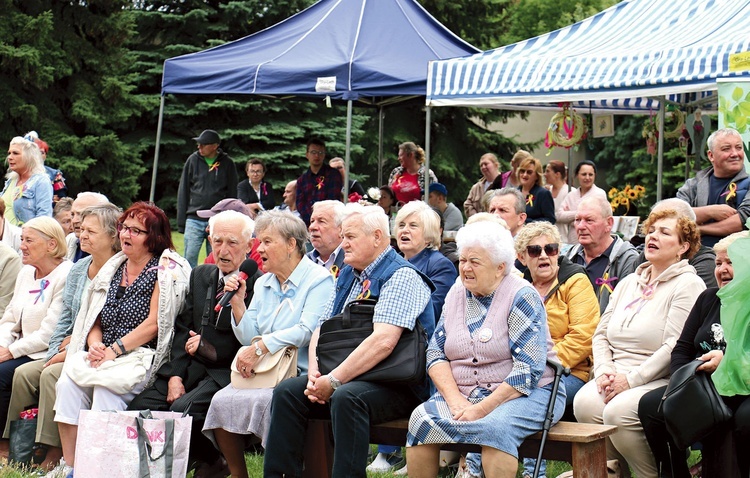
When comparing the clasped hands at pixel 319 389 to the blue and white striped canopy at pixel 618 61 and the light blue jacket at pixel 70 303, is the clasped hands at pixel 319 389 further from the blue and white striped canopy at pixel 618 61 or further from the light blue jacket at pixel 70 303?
the blue and white striped canopy at pixel 618 61

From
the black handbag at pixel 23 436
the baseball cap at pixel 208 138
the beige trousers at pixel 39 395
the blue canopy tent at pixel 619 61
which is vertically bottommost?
the black handbag at pixel 23 436

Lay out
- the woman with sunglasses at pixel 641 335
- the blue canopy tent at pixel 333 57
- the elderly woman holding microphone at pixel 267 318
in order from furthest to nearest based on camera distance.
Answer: the blue canopy tent at pixel 333 57, the elderly woman holding microphone at pixel 267 318, the woman with sunglasses at pixel 641 335

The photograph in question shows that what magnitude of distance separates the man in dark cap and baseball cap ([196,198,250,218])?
0.74 feet

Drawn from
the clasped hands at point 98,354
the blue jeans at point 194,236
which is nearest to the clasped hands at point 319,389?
the clasped hands at point 98,354

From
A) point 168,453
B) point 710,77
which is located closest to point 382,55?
point 710,77

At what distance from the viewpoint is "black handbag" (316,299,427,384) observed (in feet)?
15.8

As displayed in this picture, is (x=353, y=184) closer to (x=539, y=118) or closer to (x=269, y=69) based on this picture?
(x=269, y=69)

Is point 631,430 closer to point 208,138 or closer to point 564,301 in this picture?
point 564,301

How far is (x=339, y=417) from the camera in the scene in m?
4.69

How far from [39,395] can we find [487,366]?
10.0ft

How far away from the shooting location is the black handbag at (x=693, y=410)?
434 centimetres

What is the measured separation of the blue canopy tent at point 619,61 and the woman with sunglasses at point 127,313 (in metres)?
3.47

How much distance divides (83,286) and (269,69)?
4774 mm

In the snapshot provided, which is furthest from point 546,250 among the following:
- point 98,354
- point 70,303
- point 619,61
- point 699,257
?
point 70,303
